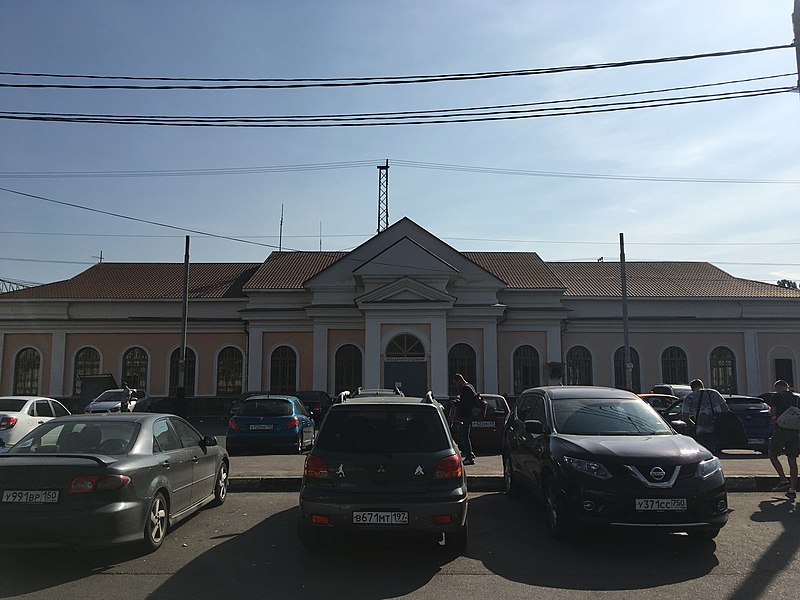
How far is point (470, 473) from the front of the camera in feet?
38.7

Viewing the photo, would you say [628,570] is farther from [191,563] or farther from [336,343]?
[336,343]

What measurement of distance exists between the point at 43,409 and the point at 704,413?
1374cm

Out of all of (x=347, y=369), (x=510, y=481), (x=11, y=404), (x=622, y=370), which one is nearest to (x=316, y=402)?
(x=347, y=369)

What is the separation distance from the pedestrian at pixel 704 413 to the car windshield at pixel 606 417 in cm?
381

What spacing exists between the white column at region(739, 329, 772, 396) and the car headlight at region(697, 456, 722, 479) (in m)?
28.4

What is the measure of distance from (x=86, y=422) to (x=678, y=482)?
21.8ft

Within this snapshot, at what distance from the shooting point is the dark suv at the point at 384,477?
21.2 feet

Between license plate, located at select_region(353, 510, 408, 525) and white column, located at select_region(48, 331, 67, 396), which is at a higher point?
white column, located at select_region(48, 331, 67, 396)

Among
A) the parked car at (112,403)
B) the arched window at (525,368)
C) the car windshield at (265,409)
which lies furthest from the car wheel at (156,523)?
the arched window at (525,368)

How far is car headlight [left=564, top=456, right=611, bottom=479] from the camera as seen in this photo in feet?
23.5

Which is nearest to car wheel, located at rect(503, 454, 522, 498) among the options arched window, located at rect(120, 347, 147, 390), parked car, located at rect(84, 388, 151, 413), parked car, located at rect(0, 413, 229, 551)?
parked car, located at rect(0, 413, 229, 551)

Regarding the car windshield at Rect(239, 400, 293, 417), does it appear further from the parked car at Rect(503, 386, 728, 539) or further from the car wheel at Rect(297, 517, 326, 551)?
the car wheel at Rect(297, 517, 326, 551)

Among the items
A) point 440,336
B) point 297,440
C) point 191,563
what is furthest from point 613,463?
point 440,336

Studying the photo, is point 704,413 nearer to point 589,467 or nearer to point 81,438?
point 589,467
